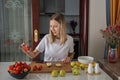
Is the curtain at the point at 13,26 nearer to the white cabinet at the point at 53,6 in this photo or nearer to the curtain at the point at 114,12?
the white cabinet at the point at 53,6

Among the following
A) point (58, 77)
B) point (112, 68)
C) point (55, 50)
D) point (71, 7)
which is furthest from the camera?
point (71, 7)

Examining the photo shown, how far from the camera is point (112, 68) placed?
7.96ft

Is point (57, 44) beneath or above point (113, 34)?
beneath

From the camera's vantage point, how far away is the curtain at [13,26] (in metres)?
3.22

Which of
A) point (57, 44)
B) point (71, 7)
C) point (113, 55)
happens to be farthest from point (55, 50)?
point (71, 7)

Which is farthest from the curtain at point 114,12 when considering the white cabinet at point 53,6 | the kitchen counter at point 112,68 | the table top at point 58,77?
the white cabinet at point 53,6

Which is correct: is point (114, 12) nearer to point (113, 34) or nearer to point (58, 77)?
point (113, 34)

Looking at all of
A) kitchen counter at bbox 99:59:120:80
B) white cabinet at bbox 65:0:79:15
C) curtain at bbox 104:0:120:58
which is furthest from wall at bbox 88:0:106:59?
white cabinet at bbox 65:0:79:15

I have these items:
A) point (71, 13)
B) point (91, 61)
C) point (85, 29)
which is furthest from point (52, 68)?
point (71, 13)

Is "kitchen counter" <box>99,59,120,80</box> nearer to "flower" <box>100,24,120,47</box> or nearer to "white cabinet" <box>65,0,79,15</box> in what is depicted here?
"flower" <box>100,24,120,47</box>

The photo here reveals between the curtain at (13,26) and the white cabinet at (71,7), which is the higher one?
the white cabinet at (71,7)

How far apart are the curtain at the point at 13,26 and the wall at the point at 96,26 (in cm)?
87

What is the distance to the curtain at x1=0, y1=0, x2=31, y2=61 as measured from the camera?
3.22 metres

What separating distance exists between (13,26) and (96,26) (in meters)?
1.16
